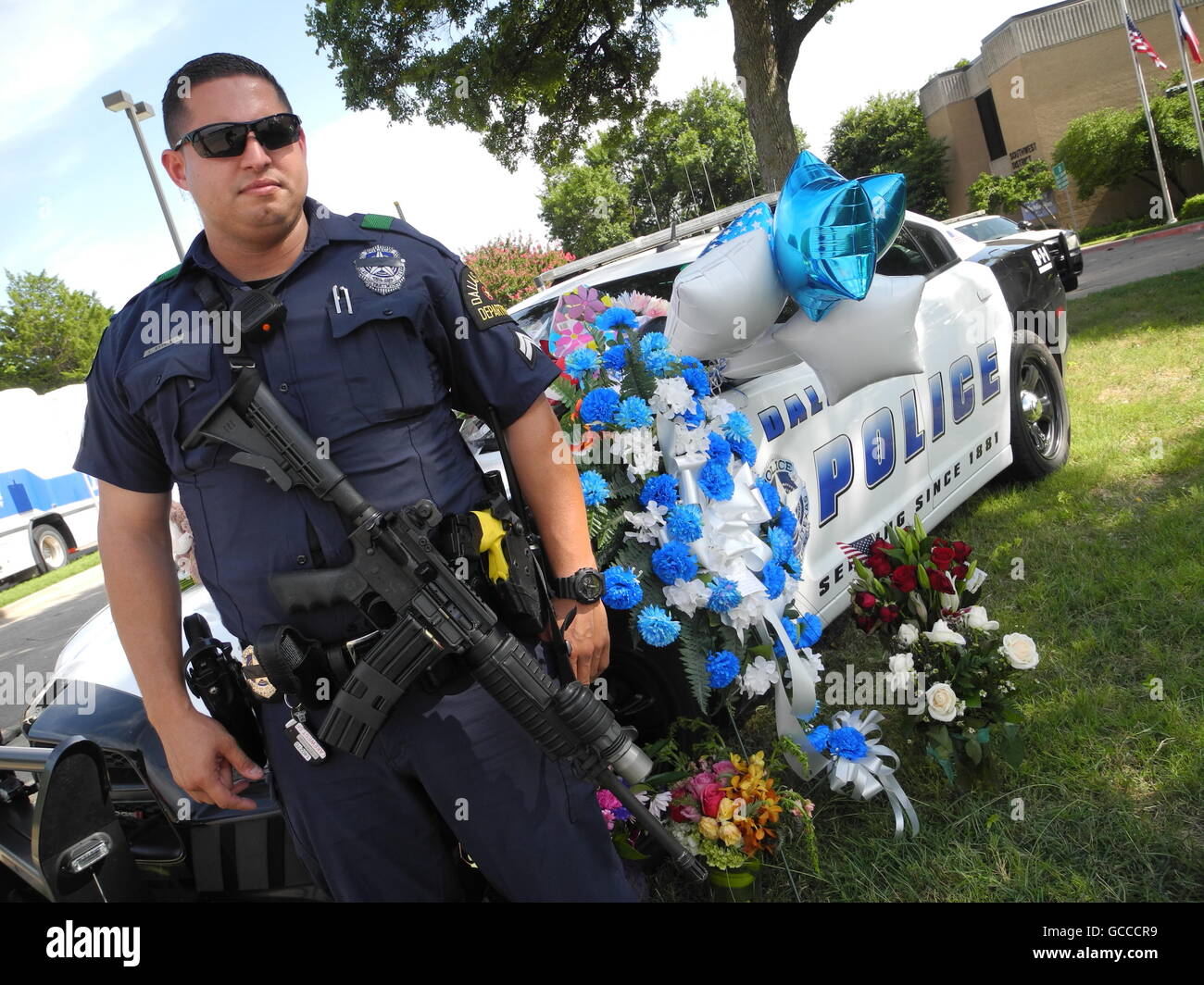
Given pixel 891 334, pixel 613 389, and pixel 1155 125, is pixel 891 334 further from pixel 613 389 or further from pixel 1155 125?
pixel 1155 125

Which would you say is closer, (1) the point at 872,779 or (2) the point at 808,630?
(1) the point at 872,779

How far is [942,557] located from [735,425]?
72 cm

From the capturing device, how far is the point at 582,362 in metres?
2.55

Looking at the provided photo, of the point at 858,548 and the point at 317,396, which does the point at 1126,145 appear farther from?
the point at 317,396

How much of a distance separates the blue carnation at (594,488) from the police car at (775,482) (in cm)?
34

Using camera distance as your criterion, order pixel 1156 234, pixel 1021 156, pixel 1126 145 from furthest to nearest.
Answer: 1. pixel 1021 156
2. pixel 1126 145
3. pixel 1156 234

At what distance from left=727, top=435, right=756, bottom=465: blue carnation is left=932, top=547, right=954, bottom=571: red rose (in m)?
0.61

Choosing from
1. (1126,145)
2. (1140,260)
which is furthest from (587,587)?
(1126,145)

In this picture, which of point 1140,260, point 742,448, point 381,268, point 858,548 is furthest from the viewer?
point 1140,260

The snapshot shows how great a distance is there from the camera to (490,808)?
167 cm

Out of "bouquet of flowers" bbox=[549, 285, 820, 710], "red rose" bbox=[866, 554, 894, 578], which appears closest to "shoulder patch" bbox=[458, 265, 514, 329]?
"bouquet of flowers" bbox=[549, 285, 820, 710]

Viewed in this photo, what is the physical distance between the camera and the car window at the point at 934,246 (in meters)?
4.23

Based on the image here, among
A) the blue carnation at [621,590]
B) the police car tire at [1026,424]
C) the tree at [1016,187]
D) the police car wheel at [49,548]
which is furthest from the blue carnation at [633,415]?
the tree at [1016,187]
